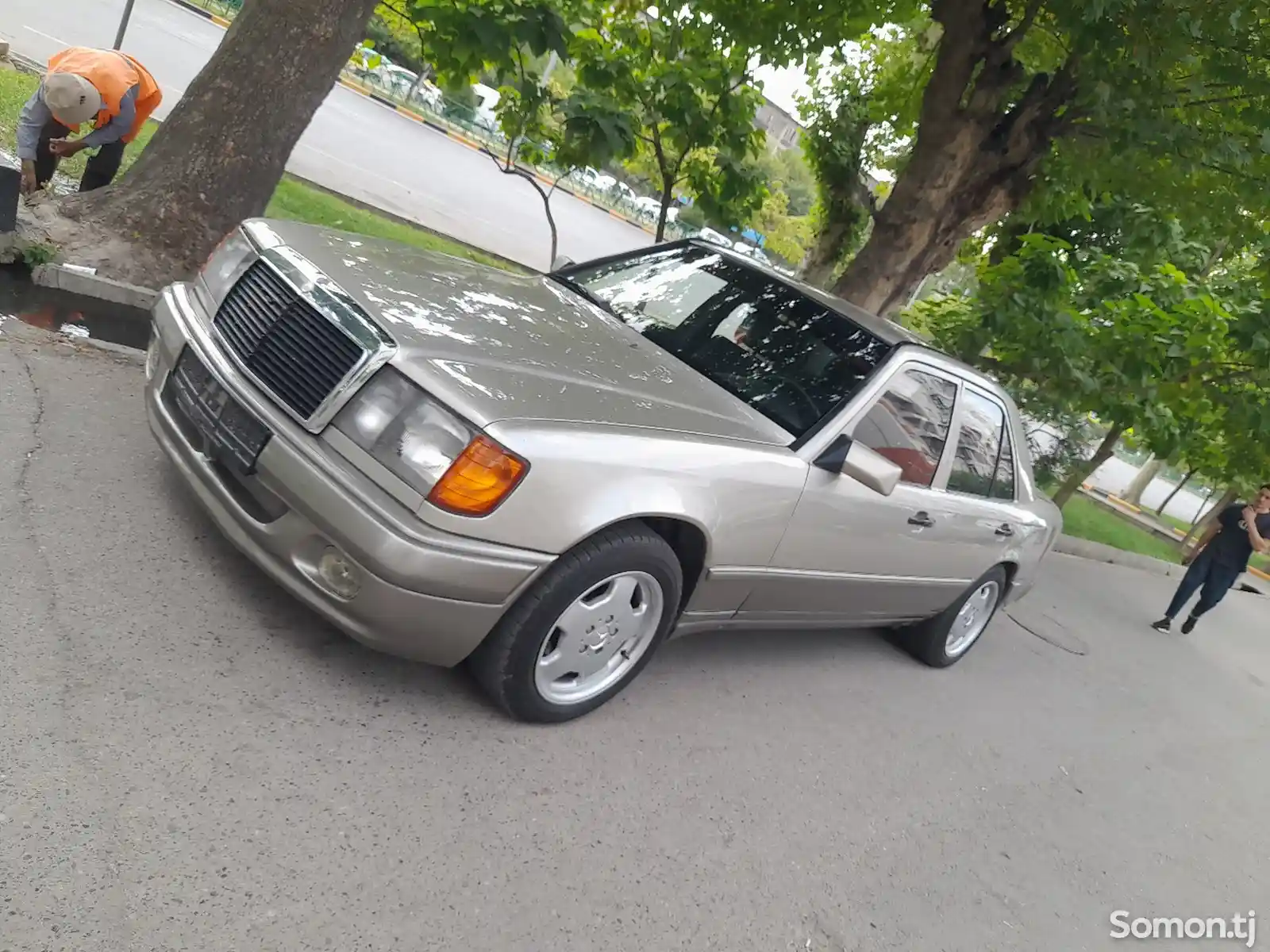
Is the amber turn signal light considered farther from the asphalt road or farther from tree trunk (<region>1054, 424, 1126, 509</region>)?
tree trunk (<region>1054, 424, 1126, 509</region>)

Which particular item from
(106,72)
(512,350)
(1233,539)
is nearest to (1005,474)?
(512,350)

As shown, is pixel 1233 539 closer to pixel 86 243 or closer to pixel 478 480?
pixel 478 480

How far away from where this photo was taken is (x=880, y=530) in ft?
13.2

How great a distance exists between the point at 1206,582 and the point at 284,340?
998 centimetres

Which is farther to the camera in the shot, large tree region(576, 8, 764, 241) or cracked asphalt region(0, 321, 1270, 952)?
large tree region(576, 8, 764, 241)

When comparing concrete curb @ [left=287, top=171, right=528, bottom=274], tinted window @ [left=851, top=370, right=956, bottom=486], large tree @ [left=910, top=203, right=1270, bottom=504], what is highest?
large tree @ [left=910, top=203, right=1270, bottom=504]

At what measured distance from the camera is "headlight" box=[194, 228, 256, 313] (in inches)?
132

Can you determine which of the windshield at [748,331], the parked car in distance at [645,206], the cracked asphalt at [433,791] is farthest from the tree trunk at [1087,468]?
the parked car in distance at [645,206]

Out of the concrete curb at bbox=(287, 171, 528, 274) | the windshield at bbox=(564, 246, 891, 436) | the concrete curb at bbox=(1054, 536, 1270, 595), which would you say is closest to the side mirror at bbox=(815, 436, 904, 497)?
the windshield at bbox=(564, 246, 891, 436)

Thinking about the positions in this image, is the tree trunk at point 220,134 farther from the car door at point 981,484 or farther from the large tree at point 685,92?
the car door at point 981,484

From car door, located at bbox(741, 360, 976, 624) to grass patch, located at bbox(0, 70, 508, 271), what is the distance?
4.74 metres

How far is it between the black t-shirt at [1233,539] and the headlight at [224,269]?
960 centimetres

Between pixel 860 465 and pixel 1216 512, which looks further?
pixel 1216 512

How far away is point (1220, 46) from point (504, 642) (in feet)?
20.0
